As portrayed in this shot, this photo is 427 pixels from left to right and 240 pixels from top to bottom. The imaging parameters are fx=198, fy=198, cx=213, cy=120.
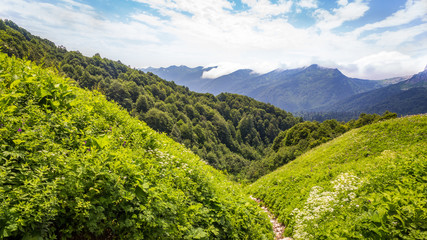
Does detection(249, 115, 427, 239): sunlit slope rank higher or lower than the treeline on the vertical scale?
higher

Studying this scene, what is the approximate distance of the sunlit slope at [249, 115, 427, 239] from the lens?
5.31 metres

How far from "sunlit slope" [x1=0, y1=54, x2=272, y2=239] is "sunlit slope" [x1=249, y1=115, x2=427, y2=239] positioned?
4.05 metres

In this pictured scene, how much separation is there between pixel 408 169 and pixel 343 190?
2.71 m

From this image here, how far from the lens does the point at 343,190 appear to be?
983 centimetres

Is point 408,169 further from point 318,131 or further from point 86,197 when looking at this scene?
point 318,131

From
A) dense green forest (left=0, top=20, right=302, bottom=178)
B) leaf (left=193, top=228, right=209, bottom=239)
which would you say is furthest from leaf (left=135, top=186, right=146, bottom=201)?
dense green forest (left=0, top=20, right=302, bottom=178)

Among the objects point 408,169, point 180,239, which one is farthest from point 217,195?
point 408,169

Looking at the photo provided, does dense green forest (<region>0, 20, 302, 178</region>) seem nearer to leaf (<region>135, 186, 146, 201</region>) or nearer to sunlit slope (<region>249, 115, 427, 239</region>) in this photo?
sunlit slope (<region>249, 115, 427, 239</region>)

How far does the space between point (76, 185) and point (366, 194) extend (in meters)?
10.8

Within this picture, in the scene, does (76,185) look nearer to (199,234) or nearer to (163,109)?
(199,234)

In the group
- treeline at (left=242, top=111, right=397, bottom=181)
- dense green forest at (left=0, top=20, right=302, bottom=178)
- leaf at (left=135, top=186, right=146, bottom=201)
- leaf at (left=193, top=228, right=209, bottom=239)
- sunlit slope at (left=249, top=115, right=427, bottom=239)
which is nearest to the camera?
leaf at (left=135, top=186, right=146, bottom=201)

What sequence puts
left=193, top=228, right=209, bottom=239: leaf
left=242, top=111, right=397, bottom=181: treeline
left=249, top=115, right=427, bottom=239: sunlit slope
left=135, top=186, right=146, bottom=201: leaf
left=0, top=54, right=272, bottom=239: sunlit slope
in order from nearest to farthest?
left=0, top=54, right=272, bottom=239: sunlit slope → left=135, top=186, right=146, bottom=201: leaf → left=193, top=228, right=209, bottom=239: leaf → left=249, top=115, right=427, bottom=239: sunlit slope → left=242, top=111, right=397, bottom=181: treeline

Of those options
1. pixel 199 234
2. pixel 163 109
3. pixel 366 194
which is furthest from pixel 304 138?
pixel 163 109

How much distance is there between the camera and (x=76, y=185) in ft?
11.3
